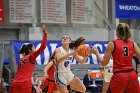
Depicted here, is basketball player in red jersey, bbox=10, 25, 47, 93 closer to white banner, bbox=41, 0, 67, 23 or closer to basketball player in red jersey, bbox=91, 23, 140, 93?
basketball player in red jersey, bbox=91, 23, 140, 93

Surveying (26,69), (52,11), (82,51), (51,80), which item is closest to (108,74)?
(51,80)

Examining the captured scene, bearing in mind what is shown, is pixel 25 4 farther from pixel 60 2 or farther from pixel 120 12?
pixel 120 12

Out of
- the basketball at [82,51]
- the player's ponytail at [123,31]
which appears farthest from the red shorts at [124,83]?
the basketball at [82,51]

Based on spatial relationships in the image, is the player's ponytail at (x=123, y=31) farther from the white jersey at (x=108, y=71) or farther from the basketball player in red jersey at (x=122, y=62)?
the white jersey at (x=108, y=71)

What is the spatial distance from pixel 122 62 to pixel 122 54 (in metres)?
0.14

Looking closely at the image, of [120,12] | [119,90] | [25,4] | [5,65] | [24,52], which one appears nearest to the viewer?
[119,90]

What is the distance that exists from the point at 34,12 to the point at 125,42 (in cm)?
1137

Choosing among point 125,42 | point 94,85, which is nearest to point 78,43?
point 125,42

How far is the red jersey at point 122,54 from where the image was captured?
23.0ft

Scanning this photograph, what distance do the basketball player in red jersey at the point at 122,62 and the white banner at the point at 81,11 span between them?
12.1 meters

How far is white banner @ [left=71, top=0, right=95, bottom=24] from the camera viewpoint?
19.0 meters

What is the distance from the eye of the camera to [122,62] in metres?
7.04

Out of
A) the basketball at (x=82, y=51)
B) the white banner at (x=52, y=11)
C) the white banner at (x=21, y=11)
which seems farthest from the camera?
the white banner at (x=52, y=11)

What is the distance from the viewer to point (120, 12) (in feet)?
65.0
